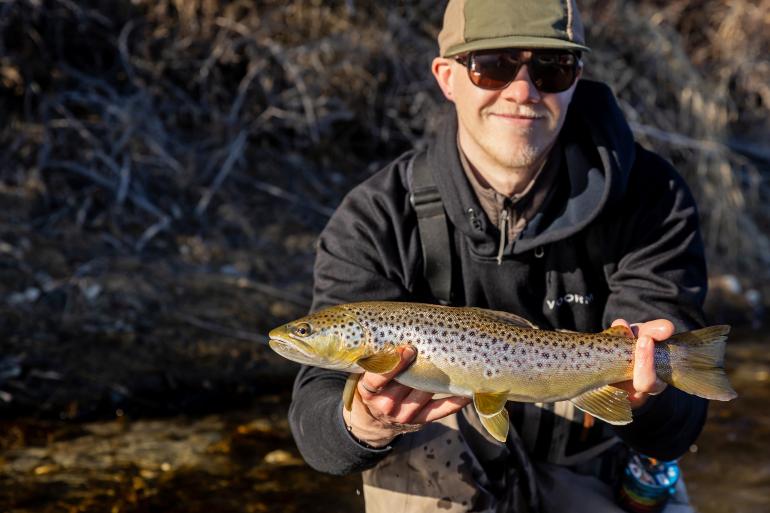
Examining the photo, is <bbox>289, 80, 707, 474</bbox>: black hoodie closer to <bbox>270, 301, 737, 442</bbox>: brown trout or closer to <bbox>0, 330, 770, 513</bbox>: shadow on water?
<bbox>270, 301, 737, 442</bbox>: brown trout

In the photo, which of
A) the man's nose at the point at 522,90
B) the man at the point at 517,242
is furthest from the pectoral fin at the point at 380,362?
the man's nose at the point at 522,90

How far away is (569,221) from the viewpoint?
297cm

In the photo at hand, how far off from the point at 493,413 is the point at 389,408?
0.29m

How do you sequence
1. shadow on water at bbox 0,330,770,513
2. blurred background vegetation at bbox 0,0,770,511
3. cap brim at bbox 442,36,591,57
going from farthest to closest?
blurred background vegetation at bbox 0,0,770,511 → shadow on water at bbox 0,330,770,513 → cap brim at bbox 442,36,591,57

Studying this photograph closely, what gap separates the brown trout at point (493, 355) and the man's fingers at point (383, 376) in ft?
0.07

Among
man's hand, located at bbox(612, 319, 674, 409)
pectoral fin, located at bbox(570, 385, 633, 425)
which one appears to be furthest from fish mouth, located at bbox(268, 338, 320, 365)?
man's hand, located at bbox(612, 319, 674, 409)

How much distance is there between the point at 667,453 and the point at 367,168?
394cm

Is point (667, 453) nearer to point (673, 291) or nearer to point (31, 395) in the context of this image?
point (673, 291)

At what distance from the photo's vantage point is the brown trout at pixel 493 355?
2.50 metres

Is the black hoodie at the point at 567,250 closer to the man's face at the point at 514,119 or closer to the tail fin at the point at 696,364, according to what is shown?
the man's face at the point at 514,119

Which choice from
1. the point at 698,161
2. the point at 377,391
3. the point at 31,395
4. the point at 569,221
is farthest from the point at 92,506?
the point at 698,161

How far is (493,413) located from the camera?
99.3 inches

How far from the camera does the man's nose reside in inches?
115

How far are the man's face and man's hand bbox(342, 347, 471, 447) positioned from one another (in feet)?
2.68
